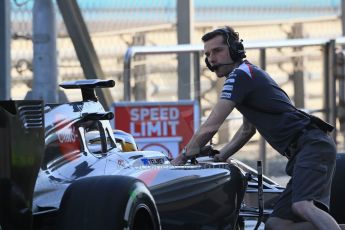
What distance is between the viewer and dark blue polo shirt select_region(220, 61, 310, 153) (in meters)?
4.88

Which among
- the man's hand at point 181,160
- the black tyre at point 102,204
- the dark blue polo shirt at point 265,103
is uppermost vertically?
the dark blue polo shirt at point 265,103

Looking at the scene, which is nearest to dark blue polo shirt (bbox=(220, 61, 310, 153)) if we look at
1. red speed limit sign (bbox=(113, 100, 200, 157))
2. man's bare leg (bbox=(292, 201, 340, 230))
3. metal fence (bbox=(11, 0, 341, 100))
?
man's bare leg (bbox=(292, 201, 340, 230))

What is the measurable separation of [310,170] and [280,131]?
0.91ft

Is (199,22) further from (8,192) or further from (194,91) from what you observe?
(8,192)

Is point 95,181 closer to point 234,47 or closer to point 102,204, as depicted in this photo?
point 102,204

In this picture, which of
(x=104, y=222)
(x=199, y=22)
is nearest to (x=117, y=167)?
(x=104, y=222)

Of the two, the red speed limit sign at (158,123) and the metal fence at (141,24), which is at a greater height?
the metal fence at (141,24)

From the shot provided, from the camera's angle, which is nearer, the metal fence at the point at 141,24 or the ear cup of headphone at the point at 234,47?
the ear cup of headphone at the point at 234,47

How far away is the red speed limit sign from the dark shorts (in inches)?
195

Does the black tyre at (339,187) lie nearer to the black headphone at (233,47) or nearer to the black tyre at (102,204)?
the black headphone at (233,47)

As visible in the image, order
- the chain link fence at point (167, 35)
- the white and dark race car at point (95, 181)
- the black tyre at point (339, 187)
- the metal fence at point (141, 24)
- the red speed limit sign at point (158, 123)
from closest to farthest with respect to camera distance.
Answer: the white and dark race car at point (95, 181)
the black tyre at point (339, 187)
the red speed limit sign at point (158, 123)
the chain link fence at point (167, 35)
the metal fence at point (141, 24)

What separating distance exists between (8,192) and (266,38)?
9.89m

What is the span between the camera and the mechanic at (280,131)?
4.84 m

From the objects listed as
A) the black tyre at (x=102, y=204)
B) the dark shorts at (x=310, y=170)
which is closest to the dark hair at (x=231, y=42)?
the dark shorts at (x=310, y=170)
